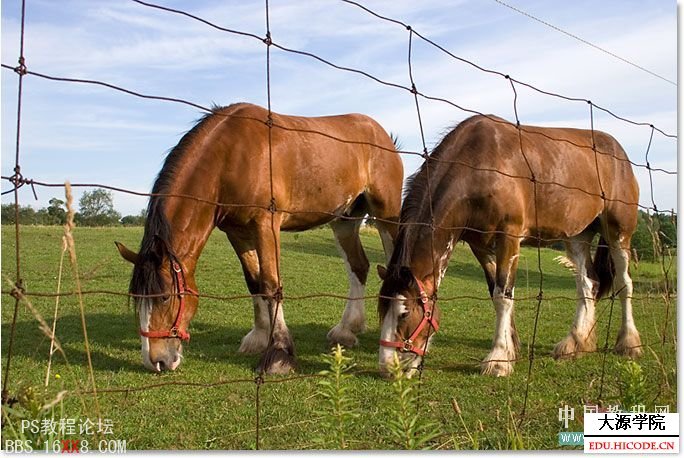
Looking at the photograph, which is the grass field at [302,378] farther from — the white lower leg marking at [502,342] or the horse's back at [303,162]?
the horse's back at [303,162]

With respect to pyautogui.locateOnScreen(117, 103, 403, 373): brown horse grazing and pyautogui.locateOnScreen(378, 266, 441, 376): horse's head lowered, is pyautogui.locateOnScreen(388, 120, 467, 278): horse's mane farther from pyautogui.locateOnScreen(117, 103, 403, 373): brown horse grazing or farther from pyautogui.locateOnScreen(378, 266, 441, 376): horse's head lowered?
A: pyautogui.locateOnScreen(117, 103, 403, 373): brown horse grazing

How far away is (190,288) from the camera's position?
479 cm

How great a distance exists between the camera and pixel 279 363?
5062 mm

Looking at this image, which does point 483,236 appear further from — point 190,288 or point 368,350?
point 190,288

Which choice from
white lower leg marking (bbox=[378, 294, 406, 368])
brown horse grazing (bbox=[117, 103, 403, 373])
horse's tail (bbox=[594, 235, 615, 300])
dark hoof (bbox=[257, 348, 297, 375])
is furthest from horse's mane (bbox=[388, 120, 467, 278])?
horse's tail (bbox=[594, 235, 615, 300])

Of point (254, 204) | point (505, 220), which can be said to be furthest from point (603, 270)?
A: point (254, 204)

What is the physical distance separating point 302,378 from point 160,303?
1136 mm

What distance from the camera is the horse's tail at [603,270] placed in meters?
6.52

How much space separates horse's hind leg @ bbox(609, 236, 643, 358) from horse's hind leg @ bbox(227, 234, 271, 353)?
315cm

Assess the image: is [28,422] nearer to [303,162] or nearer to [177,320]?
[177,320]

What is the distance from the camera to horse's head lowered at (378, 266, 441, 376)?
15.4 feet

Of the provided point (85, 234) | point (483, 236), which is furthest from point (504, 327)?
point (85, 234)

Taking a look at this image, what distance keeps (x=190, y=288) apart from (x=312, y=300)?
4561mm

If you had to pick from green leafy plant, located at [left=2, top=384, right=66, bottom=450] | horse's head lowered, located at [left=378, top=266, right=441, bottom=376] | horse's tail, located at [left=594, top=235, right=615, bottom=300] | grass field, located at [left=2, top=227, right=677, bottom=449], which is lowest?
grass field, located at [left=2, top=227, right=677, bottom=449]
